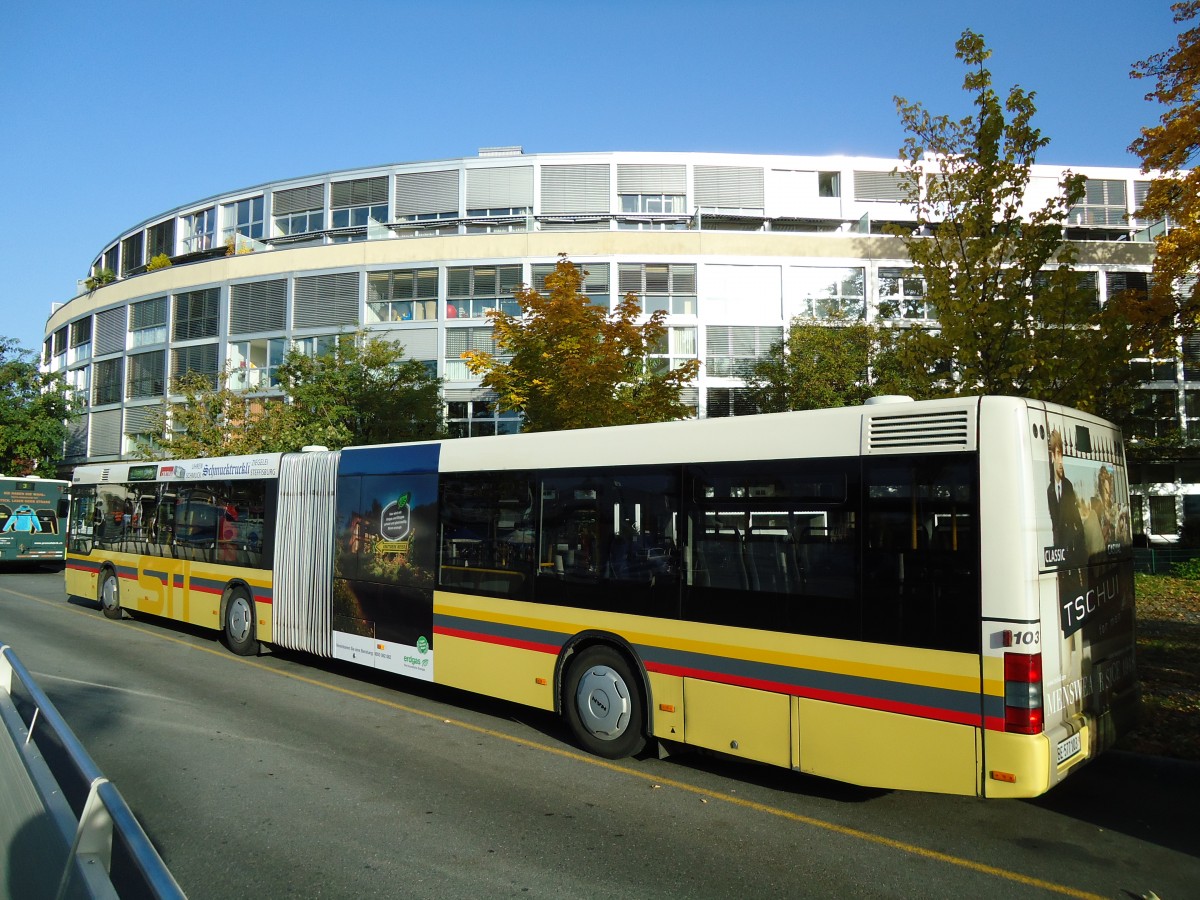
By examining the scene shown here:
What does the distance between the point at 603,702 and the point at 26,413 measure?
3941 cm

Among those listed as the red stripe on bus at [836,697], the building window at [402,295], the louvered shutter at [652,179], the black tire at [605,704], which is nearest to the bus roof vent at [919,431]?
the red stripe on bus at [836,697]

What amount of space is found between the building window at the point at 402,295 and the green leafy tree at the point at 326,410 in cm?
726

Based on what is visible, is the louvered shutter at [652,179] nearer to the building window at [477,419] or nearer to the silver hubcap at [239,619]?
the building window at [477,419]

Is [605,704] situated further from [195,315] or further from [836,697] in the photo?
[195,315]

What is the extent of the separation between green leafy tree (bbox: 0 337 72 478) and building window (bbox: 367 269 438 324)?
1597 centimetres

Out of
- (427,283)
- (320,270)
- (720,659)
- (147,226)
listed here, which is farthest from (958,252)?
(147,226)

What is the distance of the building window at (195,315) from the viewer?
3919 cm

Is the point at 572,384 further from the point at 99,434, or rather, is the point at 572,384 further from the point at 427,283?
the point at 99,434

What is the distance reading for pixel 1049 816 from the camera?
5.91 m

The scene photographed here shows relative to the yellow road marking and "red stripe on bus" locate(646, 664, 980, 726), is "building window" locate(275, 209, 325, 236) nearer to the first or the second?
the yellow road marking

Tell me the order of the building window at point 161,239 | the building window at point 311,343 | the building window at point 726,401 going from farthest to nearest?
1. the building window at point 161,239
2. the building window at point 311,343
3. the building window at point 726,401

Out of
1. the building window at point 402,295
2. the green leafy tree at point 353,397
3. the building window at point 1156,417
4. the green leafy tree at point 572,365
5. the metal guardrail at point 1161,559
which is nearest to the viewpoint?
the green leafy tree at point 572,365

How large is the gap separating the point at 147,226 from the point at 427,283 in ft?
77.5

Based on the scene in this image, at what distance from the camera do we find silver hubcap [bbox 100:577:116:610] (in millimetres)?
16072
